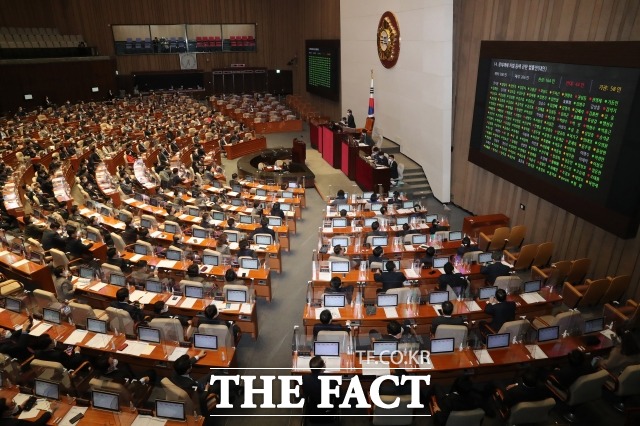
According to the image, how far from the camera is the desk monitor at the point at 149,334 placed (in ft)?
26.0

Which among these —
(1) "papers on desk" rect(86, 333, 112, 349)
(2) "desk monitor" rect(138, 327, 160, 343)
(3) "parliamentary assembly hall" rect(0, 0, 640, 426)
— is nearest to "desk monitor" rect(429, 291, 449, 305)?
(3) "parliamentary assembly hall" rect(0, 0, 640, 426)

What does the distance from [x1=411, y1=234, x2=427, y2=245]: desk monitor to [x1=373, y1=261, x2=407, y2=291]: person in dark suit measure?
2.36m

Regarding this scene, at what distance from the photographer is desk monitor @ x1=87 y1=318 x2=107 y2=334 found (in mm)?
8219

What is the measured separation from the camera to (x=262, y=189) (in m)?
16.1

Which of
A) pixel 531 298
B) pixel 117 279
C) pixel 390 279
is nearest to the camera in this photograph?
pixel 531 298

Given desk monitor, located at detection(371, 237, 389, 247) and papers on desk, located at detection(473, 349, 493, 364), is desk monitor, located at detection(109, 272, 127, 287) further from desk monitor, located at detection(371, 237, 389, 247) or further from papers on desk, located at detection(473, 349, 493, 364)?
papers on desk, located at detection(473, 349, 493, 364)

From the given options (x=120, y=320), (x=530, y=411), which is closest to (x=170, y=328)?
(x=120, y=320)

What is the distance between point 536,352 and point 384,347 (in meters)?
2.66

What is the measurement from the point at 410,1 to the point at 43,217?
15.2 metres

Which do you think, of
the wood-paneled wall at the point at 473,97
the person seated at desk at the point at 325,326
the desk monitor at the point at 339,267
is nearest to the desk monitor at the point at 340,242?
the desk monitor at the point at 339,267

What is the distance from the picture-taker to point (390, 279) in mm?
9430

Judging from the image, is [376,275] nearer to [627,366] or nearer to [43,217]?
[627,366]

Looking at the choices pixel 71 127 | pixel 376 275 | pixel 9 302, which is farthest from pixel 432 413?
pixel 71 127

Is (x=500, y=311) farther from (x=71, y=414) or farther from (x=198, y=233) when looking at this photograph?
(x=198, y=233)
